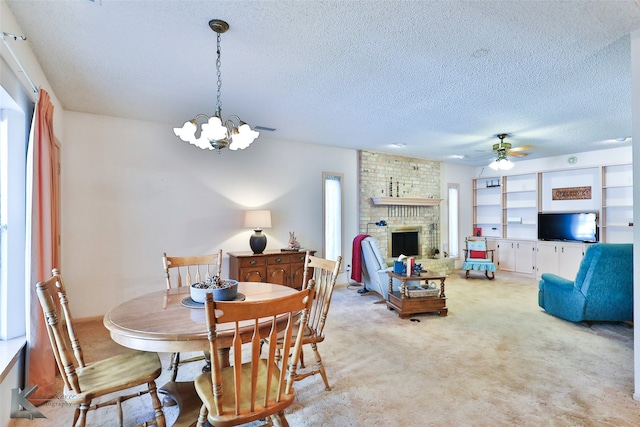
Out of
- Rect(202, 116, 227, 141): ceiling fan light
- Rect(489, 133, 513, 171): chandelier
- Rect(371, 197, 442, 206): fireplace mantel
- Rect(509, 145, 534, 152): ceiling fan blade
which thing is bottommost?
Rect(371, 197, 442, 206): fireplace mantel

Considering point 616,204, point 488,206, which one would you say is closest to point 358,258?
point 488,206

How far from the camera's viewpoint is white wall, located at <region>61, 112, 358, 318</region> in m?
3.91

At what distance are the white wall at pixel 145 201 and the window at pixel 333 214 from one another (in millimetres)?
780

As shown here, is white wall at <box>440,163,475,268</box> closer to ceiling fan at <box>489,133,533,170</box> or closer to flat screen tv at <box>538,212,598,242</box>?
flat screen tv at <box>538,212,598,242</box>

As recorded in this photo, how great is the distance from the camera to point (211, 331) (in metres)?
1.34

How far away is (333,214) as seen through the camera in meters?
5.95

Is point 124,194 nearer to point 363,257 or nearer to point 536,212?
point 363,257

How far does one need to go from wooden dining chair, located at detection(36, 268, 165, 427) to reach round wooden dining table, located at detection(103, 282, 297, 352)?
211 mm

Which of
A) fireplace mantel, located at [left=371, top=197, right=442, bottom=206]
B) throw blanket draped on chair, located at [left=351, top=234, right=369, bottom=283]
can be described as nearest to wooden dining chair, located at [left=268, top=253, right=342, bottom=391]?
throw blanket draped on chair, located at [left=351, top=234, right=369, bottom=283]

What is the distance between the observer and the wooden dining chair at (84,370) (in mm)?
1562

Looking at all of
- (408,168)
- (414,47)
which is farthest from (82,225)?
(408,168)

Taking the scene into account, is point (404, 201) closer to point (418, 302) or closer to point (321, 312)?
point (418, 302)

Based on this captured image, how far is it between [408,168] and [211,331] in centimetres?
617

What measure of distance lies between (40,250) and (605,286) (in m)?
5.44
